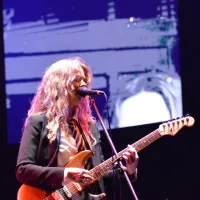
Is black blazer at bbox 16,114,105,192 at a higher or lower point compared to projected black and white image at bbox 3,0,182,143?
lower

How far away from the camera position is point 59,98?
3246 mm

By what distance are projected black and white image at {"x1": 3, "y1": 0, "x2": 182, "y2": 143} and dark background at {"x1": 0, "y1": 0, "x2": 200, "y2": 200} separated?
0.16 metres

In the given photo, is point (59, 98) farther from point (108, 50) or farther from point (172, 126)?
point (108, 50)

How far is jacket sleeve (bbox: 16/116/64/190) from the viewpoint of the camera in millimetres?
3000

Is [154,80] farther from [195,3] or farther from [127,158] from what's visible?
[127,158]

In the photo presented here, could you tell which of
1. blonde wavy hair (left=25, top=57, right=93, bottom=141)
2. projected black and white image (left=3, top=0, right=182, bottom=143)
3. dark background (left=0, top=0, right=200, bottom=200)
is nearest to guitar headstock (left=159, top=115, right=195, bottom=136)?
blonde wavy hair (left=25, top=57, right=93, bottom=141)

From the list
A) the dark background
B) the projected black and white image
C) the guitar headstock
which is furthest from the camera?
the dark background

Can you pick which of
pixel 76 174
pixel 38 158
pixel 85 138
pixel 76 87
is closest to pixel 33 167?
pixel 38 158

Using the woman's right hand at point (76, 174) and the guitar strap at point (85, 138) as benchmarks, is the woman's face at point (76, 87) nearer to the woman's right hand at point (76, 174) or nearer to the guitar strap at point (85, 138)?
the guitar strap at point (85, 138)

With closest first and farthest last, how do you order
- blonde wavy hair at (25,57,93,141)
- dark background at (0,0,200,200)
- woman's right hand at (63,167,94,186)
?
woman's right hand at (63,167,94,186) < blonde wavy hair at (25,57,93,141) < dark background at (0,0,200,200)

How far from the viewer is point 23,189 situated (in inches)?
123

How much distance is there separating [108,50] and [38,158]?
2.07 m

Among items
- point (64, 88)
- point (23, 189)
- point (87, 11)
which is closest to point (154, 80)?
point (87, 11)

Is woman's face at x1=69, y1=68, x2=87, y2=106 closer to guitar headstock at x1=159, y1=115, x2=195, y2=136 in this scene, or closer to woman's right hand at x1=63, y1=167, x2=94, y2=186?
woman's right hand at x1=63, y1=167, x2=94, y2=186
